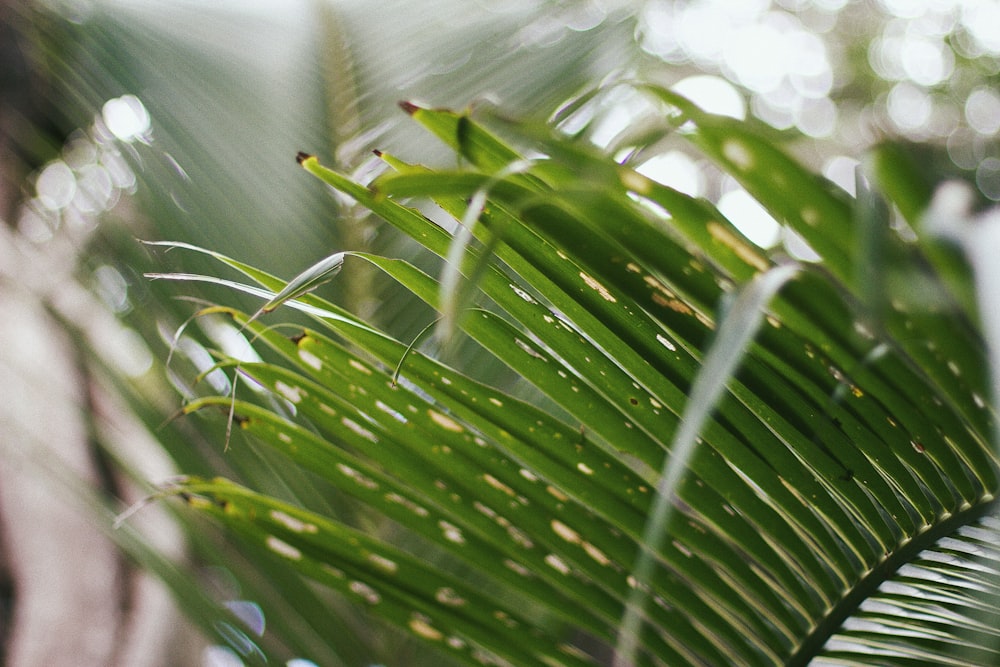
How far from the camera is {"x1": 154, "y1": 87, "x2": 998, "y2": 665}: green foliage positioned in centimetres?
22

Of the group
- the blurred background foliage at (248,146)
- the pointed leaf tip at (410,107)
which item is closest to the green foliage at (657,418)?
the pointed leaf tip at (410,107)

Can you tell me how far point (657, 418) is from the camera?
1.06 feet

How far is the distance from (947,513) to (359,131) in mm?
714

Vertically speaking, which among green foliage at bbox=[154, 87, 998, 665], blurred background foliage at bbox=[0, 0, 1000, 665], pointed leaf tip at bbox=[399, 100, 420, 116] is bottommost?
green foliage at bbox=[154, 87, 998, 665]

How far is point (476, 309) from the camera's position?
32 centimetres

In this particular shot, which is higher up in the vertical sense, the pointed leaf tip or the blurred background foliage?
the blurred background foliage

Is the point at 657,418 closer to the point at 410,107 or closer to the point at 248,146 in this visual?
the point at 410,107

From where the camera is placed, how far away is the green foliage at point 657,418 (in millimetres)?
217

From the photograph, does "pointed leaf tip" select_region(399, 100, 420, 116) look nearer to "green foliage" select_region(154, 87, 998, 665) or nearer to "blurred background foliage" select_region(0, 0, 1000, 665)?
"green foliage" select_region(154, 87, 998, 665)

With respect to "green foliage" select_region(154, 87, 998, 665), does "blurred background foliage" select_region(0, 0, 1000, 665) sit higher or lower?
higher

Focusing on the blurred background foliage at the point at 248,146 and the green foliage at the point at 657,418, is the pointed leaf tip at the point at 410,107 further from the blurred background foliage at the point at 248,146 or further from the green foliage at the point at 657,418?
the blurred background foliage at the point at 248,146

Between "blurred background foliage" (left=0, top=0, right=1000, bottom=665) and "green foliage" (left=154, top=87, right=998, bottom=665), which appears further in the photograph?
"blurred background foliage" (left=0, top=0, right=1000, bottom=665)

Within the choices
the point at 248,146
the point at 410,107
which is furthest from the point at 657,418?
the point at 248,146

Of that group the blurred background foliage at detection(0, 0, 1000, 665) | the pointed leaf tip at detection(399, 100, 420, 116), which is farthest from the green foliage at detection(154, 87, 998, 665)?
the blurred background foliage at detection(0, 0, 1000, 665)
